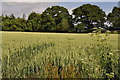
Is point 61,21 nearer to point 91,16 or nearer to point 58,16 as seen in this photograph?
point 58,16

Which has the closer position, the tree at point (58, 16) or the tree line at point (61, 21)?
the tree line at point (61, 21)

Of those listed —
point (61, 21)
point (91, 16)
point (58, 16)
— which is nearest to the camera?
point (91, 16)

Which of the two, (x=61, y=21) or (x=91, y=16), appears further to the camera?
(x=61, y=21)

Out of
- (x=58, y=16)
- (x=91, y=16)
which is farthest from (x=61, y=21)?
(x=91, y=16)

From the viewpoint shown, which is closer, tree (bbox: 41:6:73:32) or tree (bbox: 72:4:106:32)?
tree (bbox: 72:4:106:32)

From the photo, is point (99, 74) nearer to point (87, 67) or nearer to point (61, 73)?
point (87, 67)

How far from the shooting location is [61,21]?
10.9 metres

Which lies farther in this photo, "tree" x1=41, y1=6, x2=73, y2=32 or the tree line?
"tree" x1=41, y1=6, x2=73, y2=32

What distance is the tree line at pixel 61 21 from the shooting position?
6.70 meters

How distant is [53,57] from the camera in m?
2.88

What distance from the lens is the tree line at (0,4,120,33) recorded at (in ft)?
22.0

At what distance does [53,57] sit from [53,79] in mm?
699

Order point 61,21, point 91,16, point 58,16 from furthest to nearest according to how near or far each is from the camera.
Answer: point 61,21 → point 58,16 → point 91,16

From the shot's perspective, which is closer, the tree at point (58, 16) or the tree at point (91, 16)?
the tree at point (91, 16)
